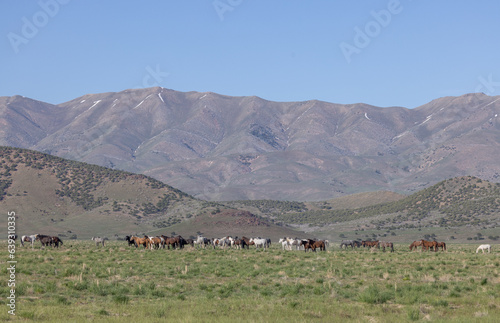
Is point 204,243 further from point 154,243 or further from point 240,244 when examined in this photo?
point 154,243

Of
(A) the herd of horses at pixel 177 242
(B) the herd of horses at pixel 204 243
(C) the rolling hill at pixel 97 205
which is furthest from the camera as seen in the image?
(C) the rolling hill at pixel 97 205

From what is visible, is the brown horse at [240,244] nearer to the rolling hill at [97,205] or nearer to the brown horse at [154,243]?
the brown horse at [154,243]

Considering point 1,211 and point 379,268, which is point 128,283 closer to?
point 379,268

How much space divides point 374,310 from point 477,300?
491cm

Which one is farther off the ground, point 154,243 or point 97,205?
point 97,205

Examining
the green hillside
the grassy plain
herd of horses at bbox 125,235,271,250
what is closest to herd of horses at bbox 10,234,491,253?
herd of horses at bbox 125,235,271,250

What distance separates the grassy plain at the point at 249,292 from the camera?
21.0 meters

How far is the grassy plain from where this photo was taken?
2097 centimetres

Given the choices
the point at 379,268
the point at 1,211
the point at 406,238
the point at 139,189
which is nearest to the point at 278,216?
the point at 139,189

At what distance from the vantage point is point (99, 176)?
527 ft

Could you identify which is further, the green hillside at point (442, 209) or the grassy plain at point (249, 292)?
the green hillside at point (442, 209)

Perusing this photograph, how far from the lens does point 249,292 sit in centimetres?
2705

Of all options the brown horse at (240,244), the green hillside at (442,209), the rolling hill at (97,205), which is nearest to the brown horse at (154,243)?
the brown horse at (240,244)

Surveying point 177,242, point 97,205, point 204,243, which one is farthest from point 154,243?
point 97,205
